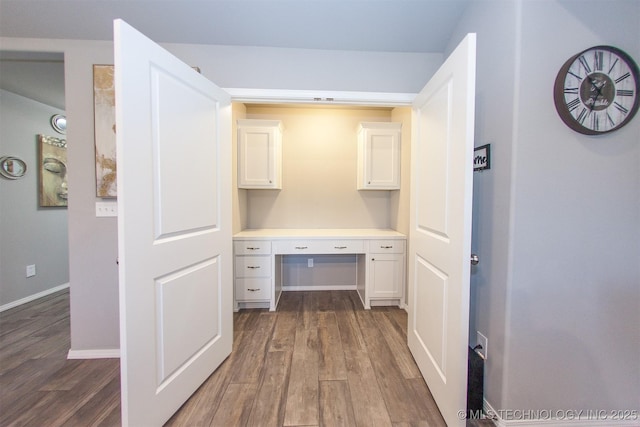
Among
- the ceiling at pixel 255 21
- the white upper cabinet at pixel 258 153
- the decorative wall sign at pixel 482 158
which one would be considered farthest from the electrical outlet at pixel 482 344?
the white upper cabinet at pixel 258 153

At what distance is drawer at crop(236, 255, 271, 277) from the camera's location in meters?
2.38

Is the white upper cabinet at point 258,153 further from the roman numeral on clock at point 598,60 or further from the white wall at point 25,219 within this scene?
the white wall at point 25,219

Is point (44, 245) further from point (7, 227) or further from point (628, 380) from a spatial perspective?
point (628, 380)

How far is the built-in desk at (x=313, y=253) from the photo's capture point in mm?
2387

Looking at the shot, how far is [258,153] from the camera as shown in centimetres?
259

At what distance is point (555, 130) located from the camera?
Answer: 3.51 feet

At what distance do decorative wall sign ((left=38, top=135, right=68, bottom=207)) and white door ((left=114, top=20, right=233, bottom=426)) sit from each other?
305 centimetres

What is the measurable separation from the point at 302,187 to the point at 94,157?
1.95 metres

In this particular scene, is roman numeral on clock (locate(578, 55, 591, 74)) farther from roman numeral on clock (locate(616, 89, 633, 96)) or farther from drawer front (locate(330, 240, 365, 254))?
drawer front (locate(330, 240, 365, 254))

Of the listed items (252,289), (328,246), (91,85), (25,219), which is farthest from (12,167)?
(328,246)

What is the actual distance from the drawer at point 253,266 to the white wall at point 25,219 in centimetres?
260

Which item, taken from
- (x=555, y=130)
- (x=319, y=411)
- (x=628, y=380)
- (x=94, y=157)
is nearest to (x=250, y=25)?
Result: (x=94, y=157)

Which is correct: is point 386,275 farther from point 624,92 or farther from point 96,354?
point 96,354

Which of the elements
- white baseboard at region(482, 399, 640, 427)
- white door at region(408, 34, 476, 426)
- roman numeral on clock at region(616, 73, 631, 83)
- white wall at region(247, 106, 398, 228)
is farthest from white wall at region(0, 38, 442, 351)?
white baseboard at region(482, 399, 640, 427)
